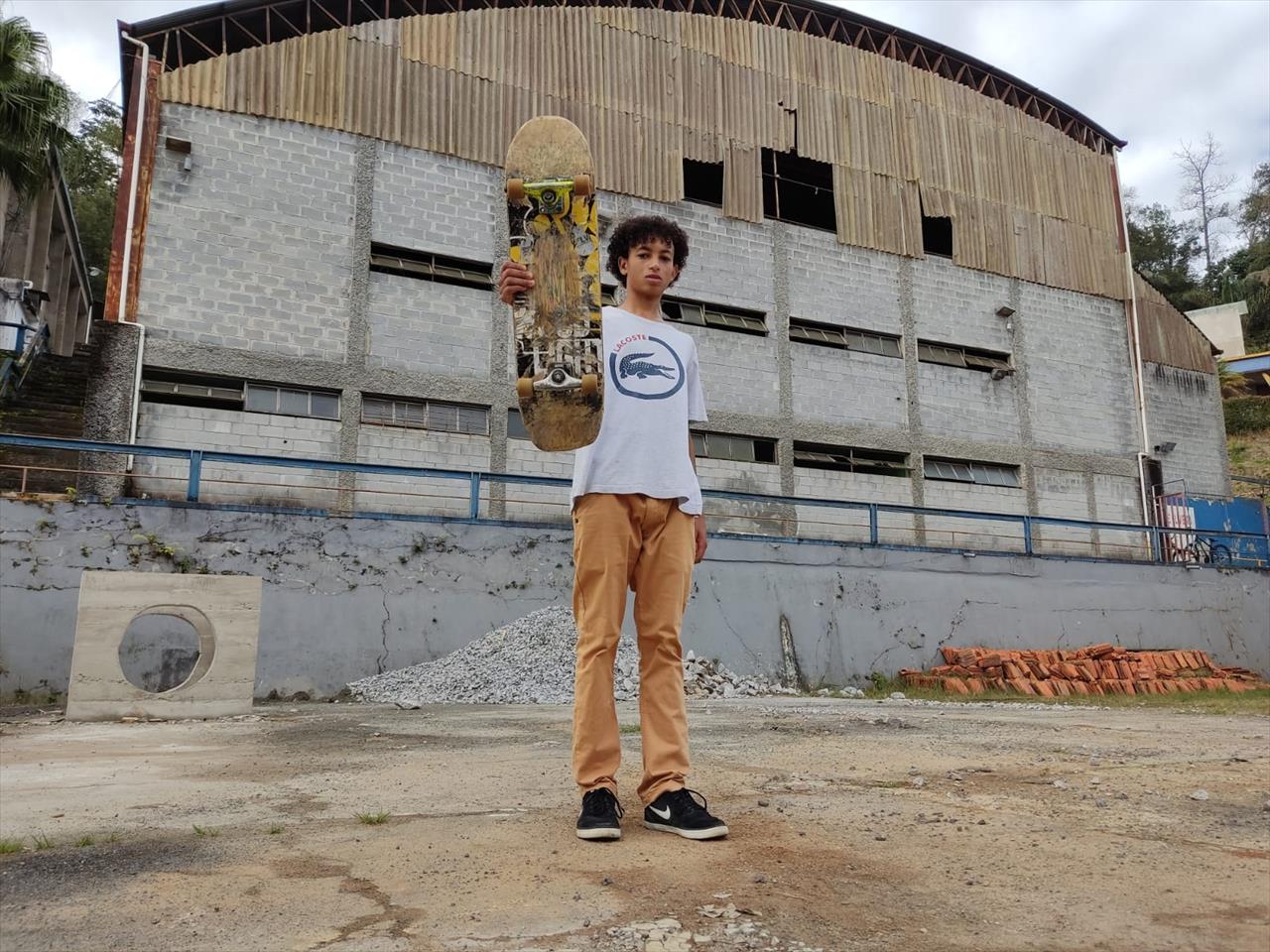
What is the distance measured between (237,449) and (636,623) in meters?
10.2

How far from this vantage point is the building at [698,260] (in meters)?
11.5

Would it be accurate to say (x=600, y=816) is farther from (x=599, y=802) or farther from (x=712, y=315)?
(x=712, y=315)

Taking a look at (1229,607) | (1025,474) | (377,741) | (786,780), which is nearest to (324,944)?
(786,780)

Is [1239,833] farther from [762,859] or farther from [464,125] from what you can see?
[464,125]

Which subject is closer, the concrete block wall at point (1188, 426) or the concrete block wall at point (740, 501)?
the concrete block wall at point (740, 501)

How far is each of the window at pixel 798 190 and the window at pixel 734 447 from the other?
14.5 feet

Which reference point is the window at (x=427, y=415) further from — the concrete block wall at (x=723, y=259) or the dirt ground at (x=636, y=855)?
the dirt ground at (x=636, y=855)

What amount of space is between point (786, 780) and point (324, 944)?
1.95 meters

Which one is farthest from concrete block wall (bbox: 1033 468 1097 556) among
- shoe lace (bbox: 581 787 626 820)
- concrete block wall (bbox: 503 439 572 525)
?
shoe lace (bbox: 581 787 626 820)

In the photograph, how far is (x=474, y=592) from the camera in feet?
30.8

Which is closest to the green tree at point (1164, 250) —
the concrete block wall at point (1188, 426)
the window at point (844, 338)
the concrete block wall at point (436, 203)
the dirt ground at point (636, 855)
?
the concrete block wall at point (1188, 426)

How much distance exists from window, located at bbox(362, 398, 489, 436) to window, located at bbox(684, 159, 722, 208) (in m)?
5.85

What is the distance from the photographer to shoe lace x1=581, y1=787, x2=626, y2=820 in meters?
2.18

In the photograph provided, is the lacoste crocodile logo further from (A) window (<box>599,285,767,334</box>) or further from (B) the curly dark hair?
(A) window (<box>599,285,767,334</box>)
